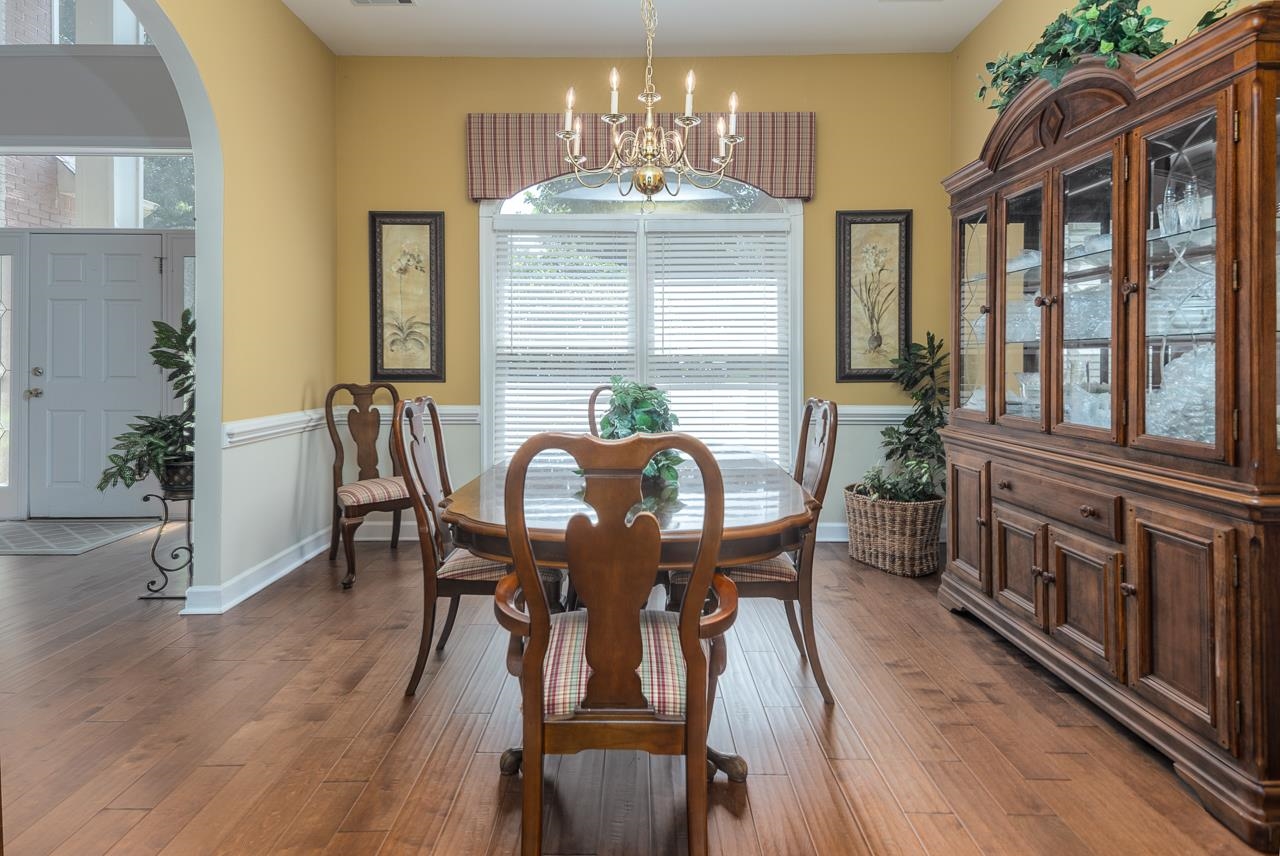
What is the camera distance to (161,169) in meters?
6.21

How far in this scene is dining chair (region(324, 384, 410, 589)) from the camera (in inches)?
168

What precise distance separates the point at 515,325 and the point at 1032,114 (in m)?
3.18

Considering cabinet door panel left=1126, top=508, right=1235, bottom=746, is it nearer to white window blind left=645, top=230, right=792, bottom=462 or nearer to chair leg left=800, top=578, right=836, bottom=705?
chair leg left=800, top=578, right=836, bottom=705

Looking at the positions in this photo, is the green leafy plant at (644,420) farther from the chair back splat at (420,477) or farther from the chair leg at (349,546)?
the chair leg at (349,546)

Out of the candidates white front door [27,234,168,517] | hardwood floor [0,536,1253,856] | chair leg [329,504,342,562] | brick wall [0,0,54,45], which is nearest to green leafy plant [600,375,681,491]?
hardwood floor [0,536,1253,856]

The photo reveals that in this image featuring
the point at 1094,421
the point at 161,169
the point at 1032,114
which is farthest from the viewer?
the point at 161,169

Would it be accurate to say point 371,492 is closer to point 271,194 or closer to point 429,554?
point 271,194

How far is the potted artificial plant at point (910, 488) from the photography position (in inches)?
174

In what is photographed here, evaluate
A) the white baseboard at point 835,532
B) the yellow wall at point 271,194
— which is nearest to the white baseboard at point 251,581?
the yellow wall at point 271,194

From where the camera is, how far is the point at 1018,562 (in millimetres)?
3135

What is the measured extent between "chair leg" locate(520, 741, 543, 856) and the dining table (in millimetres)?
475

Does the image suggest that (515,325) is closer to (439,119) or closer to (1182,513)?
(439,119)

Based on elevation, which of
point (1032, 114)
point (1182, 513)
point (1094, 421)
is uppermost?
point (1032, 114)

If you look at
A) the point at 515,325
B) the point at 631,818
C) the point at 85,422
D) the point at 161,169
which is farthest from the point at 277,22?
the point at 631,818
